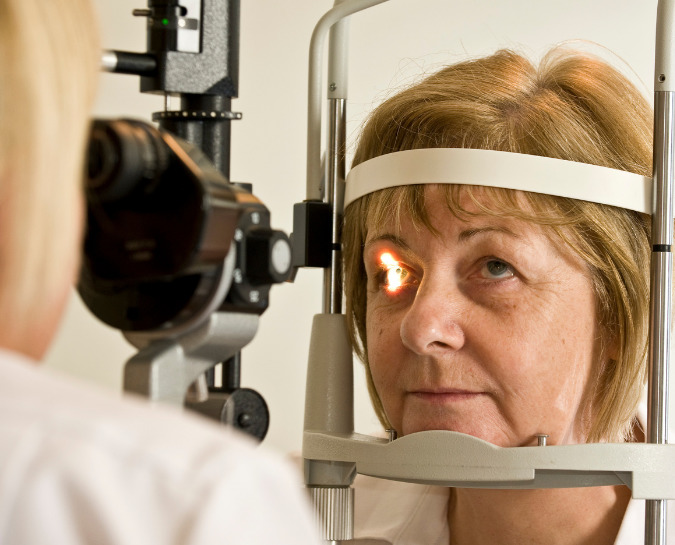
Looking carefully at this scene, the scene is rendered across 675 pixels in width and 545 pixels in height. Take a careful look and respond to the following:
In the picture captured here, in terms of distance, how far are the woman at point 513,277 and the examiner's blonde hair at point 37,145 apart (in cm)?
54

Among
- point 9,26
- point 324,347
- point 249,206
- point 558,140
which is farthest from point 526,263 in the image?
point 9,26

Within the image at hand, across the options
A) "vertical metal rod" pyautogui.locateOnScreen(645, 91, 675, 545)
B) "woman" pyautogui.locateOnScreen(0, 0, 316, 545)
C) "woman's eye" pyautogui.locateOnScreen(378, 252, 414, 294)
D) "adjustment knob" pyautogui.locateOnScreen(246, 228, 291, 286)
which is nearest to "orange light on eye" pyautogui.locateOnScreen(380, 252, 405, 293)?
"woman's eye" pyautogui.locateOnScreen(378, 252, 414, 294)

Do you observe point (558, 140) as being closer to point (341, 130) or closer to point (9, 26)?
point (341, 130)

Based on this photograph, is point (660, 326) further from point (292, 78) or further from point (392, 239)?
point (292, 78)

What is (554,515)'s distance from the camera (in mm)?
1040

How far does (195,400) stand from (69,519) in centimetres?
32

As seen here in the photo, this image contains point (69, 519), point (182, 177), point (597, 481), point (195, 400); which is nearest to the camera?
point (69, 519)

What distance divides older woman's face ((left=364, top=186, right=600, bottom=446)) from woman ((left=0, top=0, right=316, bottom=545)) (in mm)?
541

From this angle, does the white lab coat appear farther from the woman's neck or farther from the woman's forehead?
the woman's neck

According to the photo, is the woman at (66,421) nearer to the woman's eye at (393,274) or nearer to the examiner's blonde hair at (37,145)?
the examiner's blonde hair at (37,145)

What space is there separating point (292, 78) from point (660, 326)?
0.90 metres

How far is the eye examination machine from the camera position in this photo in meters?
0.55

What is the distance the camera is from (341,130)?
1.07 meters

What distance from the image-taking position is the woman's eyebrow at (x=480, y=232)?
0.94 meters
